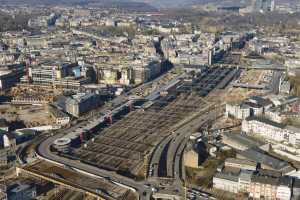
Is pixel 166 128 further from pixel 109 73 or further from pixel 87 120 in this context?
pixel 109 73

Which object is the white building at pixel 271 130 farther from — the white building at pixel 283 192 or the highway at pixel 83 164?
the highway at pixel 83 164

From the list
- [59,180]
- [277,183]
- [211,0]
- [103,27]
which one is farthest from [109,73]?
[211,0]

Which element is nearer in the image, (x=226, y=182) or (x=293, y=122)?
(x=226, y=182)

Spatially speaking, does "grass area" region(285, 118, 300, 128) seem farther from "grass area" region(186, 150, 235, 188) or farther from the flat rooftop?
the flat rooftop

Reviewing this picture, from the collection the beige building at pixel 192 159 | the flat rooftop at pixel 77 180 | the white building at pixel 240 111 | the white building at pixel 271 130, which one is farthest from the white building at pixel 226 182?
the white building at pixel 240 111

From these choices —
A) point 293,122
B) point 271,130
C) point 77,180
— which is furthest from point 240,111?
point 77,180

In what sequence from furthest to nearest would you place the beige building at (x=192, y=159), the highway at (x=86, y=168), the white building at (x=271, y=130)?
the white building at (x=271, y=130) < the beige building at (x=192, y=159) < the highway at (x=86, y=168)

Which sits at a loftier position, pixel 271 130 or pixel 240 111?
pixel 240 111

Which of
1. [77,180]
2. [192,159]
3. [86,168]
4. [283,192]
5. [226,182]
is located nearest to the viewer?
[283,192]

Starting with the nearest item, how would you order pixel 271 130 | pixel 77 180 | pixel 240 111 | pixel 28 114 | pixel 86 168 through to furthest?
pixel 77 180 → pixel 86 168 → pixel 271 130 → pixel 240 111 → pixel 28 114

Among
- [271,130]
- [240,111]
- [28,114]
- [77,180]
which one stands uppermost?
[240,111]

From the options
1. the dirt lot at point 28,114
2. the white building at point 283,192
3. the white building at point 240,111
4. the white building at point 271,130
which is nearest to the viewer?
the white building at point 283,192

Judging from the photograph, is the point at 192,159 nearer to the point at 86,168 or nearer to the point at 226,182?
the point at 226,182
